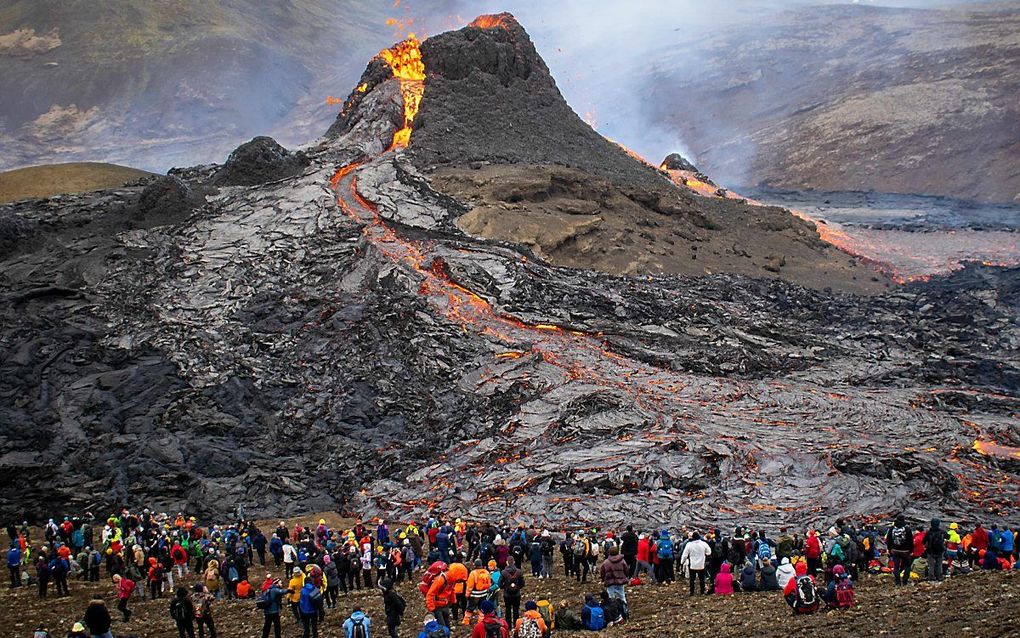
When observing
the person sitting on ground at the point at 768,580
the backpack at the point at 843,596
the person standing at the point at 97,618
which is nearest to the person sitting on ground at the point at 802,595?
the backpack at the point at 843,596

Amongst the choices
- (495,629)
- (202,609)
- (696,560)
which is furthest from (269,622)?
(696,560)

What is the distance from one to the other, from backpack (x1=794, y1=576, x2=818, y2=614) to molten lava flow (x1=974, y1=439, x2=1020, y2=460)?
18.2 metres

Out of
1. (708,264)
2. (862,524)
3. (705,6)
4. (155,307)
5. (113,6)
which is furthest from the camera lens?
(705,6)

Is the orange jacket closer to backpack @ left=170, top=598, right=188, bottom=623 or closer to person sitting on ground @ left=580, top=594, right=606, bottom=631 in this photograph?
person sitting on ground @ left=580, top=594, right=606, bottom=631

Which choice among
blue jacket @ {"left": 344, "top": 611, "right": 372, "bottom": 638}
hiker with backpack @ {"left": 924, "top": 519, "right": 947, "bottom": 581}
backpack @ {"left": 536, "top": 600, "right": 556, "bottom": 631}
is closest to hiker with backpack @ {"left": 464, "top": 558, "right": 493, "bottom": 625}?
backpack @ {"left": 536, "top": 600, "right": 556, "bottom": 631}

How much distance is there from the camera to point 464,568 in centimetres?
1797

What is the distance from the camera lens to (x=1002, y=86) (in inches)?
4498

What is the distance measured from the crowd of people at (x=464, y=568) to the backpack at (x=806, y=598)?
0.05 feet

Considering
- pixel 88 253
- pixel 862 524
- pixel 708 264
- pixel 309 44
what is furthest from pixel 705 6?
pixel 862 524

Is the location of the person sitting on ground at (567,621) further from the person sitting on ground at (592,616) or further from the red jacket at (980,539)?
the red jacket at (980,539)

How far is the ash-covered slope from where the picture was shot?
4975cm

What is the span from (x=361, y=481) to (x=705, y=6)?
175261 mm

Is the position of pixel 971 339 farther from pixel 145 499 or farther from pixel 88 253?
pixel 88 253

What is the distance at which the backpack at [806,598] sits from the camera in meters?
16.8
